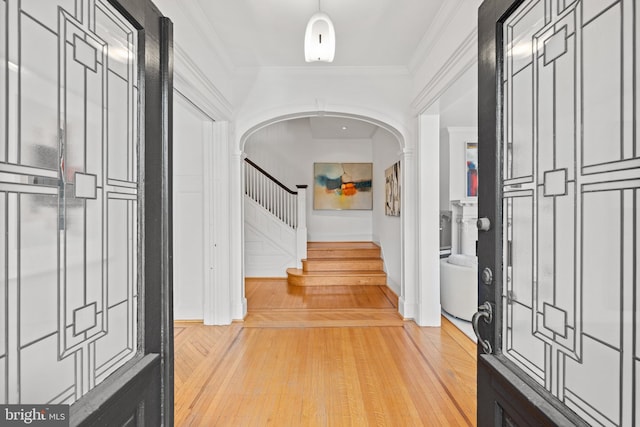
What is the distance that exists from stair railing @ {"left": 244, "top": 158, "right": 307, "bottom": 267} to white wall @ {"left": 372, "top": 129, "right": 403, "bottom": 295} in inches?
56.6

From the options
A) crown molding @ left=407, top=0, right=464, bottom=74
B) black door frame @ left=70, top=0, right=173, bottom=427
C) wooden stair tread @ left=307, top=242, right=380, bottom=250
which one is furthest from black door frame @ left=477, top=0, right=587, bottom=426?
wooden stair tread @ left=307, top=242, right=380, bottom=250

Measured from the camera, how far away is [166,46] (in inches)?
47.7

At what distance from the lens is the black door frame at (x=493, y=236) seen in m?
0.96

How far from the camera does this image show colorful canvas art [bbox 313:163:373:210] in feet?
22.6

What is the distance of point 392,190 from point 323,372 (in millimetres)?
3094

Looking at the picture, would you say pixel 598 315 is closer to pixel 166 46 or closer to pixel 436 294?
pixel 166 46

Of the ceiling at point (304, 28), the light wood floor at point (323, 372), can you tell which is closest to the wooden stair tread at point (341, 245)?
the light wood floor at point (323, 372)

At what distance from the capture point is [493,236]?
108 cm

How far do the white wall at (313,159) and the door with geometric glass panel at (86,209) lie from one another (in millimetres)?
5793

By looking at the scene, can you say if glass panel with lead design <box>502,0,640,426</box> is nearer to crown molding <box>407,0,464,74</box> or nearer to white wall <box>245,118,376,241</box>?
crown molding <box>407,0,464,74</box>

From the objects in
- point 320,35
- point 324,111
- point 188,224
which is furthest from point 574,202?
point 188,224

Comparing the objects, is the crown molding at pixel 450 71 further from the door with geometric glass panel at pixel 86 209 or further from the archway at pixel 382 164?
the door with geometric glass panel at pixel 86 209

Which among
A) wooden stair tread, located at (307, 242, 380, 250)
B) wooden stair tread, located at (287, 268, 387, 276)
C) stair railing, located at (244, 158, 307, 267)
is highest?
stair railing, located at (244, 158, 307, 267)

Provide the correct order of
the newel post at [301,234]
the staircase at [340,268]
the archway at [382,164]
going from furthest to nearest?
the newel post at [301,234] → the staircase at [340,268] → the archway at [382,164]
